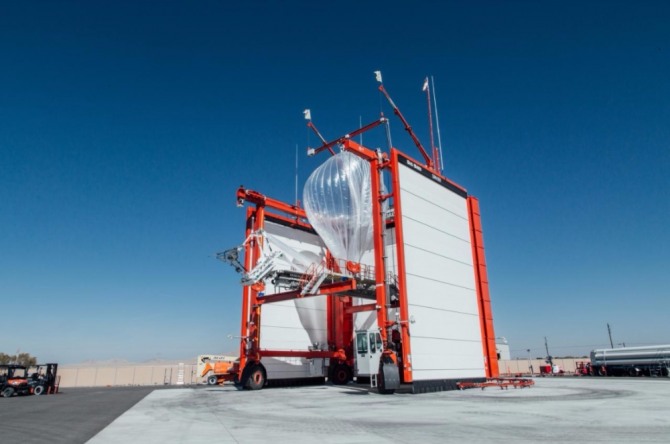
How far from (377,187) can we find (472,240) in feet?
37.2

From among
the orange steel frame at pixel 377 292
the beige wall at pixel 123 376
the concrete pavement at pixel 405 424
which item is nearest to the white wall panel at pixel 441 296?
the orange steel frame at pixel 377 292

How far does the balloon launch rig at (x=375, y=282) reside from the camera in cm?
2512

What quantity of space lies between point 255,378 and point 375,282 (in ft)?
33.8

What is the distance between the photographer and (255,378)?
96.4 feet

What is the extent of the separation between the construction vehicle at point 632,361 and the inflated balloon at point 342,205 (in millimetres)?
32631

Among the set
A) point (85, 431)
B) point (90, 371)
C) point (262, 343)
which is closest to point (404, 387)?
point (262, 343)

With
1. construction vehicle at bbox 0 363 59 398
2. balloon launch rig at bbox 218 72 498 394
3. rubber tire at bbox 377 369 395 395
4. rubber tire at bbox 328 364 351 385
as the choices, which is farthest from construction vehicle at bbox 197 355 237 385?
rubber tire at bbox 377 369 395 395

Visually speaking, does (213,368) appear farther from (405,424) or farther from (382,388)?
(405,424)

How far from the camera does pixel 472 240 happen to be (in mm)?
34094

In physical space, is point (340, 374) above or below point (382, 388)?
above

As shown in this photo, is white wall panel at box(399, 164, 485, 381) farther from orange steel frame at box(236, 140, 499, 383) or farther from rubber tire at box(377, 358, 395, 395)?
rubber tire at box(377, 358, 395, 395)

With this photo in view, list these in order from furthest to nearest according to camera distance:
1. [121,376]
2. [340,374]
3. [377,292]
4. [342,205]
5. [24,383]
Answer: [121,376] < [340,374] < [24,383] < [342,205] < [377,292]

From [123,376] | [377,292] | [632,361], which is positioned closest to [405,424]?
[377,292]

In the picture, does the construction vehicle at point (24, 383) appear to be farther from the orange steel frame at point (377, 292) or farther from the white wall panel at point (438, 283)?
the white wall panel at point (438, 283)
